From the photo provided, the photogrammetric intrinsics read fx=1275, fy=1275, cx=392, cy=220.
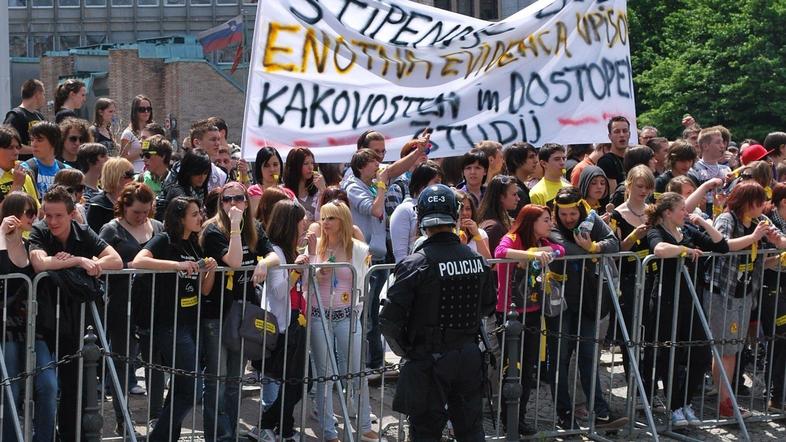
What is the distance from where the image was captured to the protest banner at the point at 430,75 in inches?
398

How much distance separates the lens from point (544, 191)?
9.91 metres

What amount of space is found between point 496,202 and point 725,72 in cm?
3459

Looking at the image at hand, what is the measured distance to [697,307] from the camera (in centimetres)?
912

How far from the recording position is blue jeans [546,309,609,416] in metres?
8.95

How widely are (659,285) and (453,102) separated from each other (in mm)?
2557

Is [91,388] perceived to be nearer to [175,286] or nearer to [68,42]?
[175,286]

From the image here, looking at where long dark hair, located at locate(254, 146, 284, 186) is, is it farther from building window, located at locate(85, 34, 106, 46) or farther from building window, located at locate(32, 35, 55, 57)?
building window, located at locate(32, 35, 55, 57)

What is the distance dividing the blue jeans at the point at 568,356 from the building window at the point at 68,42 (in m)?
64.2

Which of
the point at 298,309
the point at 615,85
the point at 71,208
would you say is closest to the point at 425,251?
the point at 298,309

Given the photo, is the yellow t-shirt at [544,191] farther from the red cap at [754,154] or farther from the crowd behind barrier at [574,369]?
the red cap at [754,154]

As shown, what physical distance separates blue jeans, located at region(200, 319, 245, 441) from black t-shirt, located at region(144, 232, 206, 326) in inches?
6.5

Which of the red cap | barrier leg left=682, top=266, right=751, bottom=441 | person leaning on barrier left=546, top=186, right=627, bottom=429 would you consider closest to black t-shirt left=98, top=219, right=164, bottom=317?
person leaning on barrier left=546, top=186, right=627, bottom=429

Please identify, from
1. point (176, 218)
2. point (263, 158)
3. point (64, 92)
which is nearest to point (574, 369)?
point (263, 158)

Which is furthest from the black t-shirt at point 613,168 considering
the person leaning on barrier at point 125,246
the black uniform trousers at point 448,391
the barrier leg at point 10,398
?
the barrier leg at point 10,398
